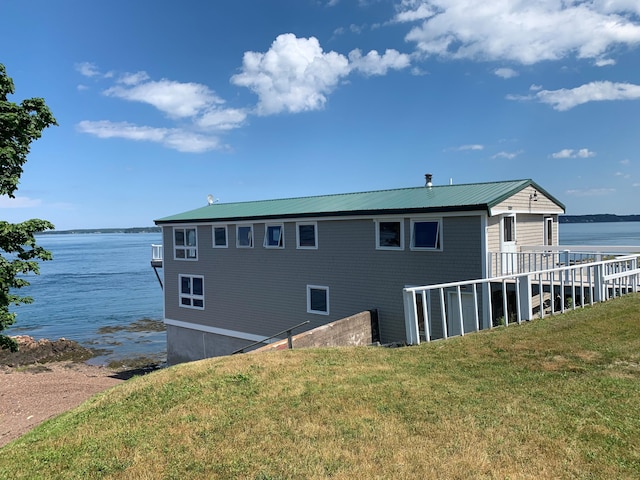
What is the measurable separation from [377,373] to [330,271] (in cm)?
861

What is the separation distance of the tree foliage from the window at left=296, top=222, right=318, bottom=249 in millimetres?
8322

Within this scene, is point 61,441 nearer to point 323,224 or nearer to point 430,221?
point 430,221

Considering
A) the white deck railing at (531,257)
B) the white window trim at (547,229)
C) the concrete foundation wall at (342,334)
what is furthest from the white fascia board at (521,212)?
the concrete foundation wall at (342,334)

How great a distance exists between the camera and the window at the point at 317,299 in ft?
48.3

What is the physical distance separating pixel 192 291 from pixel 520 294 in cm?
1415

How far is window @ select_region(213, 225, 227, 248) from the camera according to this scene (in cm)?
1788

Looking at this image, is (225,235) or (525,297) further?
(225,235)

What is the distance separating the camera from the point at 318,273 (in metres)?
14.9

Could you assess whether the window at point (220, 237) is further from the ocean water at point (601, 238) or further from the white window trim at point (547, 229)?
the ocean water at point (601, 238)

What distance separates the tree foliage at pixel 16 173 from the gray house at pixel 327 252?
8337 mm

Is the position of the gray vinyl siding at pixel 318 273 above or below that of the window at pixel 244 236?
below

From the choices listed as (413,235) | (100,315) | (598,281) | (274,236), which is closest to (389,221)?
(413,235)

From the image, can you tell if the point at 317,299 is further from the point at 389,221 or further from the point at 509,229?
the point at 509,229

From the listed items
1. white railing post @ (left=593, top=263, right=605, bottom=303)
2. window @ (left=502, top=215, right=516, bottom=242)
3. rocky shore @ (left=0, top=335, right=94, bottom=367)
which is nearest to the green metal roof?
window @ (left=502, top=215, right=516, bottom=242)
